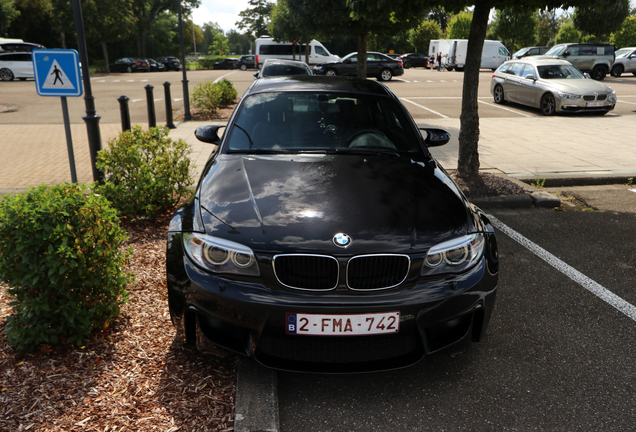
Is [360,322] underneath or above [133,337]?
above

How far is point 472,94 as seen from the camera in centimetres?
675

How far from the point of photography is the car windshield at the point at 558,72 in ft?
49.4

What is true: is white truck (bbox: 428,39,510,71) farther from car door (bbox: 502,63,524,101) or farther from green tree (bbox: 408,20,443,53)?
car door (bbox: 502,63,524,101)

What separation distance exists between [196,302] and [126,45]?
65.8 meters

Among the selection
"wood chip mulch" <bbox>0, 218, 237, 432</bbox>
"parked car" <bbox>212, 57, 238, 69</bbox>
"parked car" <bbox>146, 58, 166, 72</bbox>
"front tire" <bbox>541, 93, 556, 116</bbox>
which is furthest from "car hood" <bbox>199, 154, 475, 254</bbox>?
"parked car" <bbox>212, 57, 238, 69</bbox>

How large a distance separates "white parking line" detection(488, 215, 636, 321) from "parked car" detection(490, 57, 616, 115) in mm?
10200

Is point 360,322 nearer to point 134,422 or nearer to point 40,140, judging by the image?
point 134,422

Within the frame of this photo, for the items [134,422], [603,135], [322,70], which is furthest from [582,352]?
[322,70]

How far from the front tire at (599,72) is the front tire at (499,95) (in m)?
14.7

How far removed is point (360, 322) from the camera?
2.46 metres

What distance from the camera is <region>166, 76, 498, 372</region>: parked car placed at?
248cm

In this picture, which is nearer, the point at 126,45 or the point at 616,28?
the point at 616,28

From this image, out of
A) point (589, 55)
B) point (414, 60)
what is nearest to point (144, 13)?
point (414, 60)

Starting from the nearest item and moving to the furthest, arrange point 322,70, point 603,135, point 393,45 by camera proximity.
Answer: point 603,135 → point 322,70 → point 393,45
